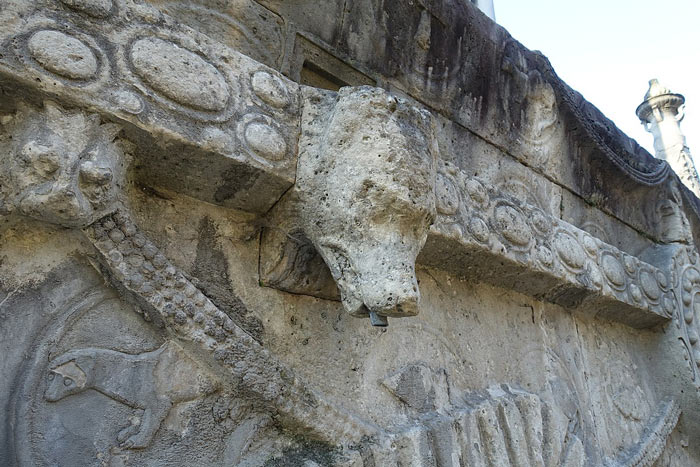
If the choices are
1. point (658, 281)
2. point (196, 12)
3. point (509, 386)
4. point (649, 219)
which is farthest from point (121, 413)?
point (649, 219)

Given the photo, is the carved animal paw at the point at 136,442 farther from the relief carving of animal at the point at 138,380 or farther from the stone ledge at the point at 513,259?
the stone ledge at the point at 513,259

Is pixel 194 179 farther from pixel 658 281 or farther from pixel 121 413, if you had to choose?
pixel 658 281

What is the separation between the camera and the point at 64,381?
124 centimetres

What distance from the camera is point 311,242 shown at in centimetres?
160

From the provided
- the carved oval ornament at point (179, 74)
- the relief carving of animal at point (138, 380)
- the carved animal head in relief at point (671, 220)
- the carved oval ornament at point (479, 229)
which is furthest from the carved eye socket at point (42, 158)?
the carved animal head in relief at point (671, 220)

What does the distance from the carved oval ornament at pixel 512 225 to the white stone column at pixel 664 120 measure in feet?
23.5

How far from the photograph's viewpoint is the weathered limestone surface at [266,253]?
124 cm

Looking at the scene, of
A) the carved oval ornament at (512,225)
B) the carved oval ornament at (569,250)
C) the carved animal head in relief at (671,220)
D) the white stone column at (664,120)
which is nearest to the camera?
the carved oval ornament at (512,225)

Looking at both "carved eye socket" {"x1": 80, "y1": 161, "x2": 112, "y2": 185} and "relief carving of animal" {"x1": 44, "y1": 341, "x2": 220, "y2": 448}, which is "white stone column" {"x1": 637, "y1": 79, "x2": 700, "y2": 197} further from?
"carved eye socket" {"x1": 80, "y1": 161, "x2": 112, "y2": 185}

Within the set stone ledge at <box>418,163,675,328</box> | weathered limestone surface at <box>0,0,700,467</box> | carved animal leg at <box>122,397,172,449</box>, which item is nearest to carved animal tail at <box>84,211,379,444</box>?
weathered limestone surface at <box>0,0,700,467</box>

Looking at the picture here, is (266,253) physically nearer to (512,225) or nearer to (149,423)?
(149,423)

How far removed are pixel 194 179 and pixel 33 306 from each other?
1.59 ft

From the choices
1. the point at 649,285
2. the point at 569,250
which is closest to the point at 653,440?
the point at 649,285

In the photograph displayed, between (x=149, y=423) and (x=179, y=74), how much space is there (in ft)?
2.75
